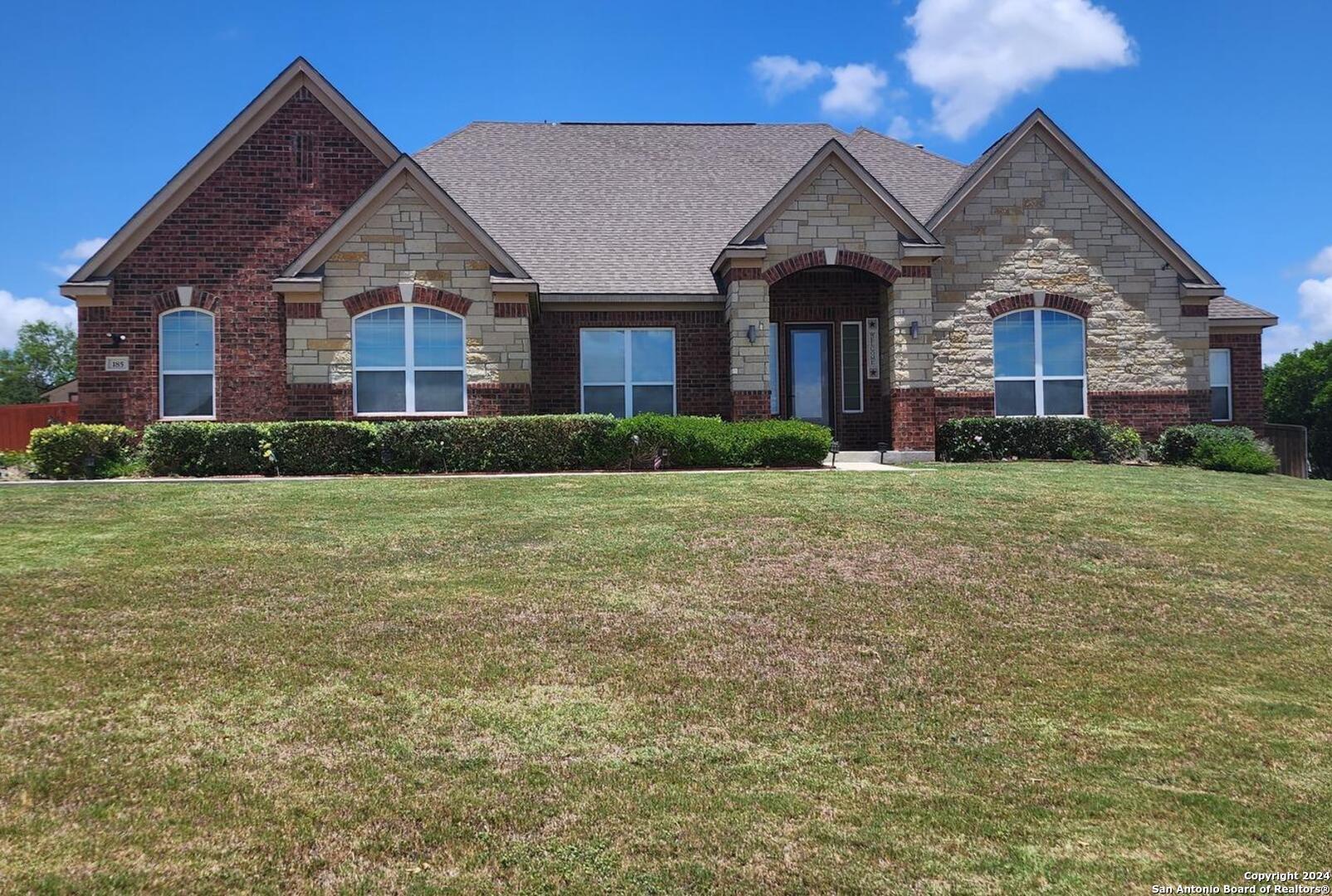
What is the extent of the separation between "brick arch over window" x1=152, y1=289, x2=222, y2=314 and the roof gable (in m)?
10.3

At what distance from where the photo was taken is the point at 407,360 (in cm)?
1847

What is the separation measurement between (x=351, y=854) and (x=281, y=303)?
16.4m

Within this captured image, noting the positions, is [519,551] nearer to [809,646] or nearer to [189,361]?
[809,646]

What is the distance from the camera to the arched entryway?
21.1 m

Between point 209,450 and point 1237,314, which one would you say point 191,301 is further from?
point 1237,314

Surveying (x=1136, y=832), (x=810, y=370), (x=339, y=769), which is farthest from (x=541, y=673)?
(x=810, y=370)

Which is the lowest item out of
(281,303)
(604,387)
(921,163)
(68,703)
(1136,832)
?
(1136,832)

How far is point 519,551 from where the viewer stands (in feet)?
32.4

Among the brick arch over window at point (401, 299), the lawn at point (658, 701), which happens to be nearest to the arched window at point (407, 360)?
the brick arch over window at point (401, 299)

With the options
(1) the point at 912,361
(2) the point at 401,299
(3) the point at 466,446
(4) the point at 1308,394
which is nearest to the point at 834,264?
(1) the point at 912,361

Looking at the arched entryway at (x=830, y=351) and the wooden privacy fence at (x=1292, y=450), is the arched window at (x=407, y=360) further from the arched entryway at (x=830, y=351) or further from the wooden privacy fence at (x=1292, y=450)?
the wooden privacy fence at (x=1292, y=450)

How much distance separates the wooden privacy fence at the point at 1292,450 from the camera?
21.1 meters

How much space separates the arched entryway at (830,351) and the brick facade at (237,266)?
9.56 metres

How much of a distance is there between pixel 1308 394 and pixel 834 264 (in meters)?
28.2
